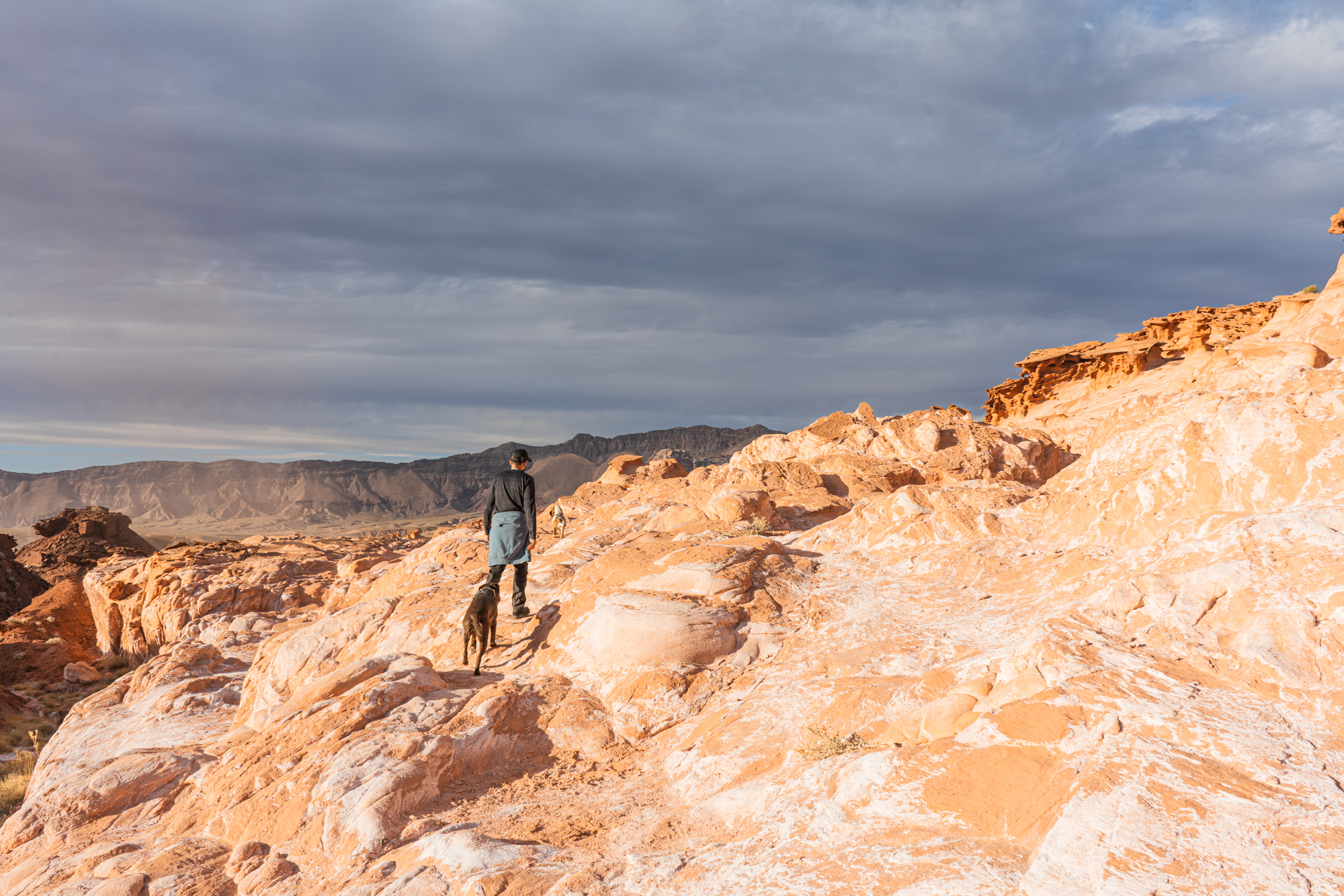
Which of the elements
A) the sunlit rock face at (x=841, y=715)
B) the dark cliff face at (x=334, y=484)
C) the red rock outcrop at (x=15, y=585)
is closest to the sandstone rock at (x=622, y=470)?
the sunlit rock face at (x=841, y=715)

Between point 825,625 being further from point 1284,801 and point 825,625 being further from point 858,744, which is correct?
point 1284,801

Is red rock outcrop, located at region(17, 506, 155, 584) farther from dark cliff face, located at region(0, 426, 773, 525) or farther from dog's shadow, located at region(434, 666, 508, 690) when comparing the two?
dark cliff face, located at region(0, 426, 773, 525)

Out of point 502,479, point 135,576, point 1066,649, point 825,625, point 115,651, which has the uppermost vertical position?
point 502,479

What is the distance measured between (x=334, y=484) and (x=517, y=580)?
19222cm

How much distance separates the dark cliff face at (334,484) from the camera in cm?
17025

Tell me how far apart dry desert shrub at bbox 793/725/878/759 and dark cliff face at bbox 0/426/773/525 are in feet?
505

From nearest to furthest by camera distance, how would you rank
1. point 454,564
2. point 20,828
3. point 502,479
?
point 20,828 < point 502,479 < point 454,564

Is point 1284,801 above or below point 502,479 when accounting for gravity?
below

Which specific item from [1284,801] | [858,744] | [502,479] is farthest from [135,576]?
[1284,801]

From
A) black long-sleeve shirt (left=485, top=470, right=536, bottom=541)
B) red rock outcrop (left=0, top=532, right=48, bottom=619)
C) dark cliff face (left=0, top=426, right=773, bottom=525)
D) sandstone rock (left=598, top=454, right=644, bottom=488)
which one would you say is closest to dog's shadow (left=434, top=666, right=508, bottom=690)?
black long-sleeve shirt (left=485, top=470, right=536, bottom=541)

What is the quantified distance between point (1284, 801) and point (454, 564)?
43.3 feet

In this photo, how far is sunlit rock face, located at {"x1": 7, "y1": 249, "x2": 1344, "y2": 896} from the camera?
12.1ft

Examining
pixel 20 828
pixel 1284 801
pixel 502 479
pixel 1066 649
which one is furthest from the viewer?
pixel 502 479

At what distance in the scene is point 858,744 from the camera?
509cm
